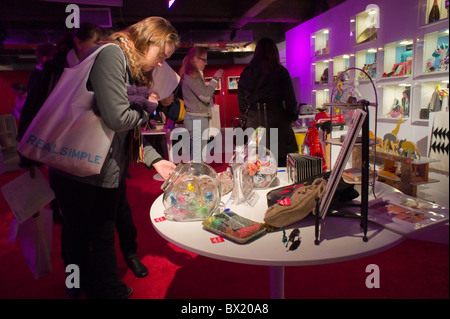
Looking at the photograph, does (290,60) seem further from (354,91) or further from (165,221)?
(165,221)

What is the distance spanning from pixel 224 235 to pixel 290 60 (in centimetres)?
692

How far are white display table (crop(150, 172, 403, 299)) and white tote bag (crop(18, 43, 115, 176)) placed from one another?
0.40m

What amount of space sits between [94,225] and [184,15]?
773 centimetres

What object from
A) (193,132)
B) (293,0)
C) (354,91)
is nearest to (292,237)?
(193,132)

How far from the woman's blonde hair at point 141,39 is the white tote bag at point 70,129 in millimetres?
165

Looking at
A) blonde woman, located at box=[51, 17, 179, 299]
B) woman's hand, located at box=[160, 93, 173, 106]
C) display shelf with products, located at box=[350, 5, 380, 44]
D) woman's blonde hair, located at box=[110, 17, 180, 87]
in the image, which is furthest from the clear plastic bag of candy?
display shelf with products, located at box=[350, 5, 380, 44]

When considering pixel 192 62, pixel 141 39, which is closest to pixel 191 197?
pixel 141 39

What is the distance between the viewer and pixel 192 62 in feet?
12.0

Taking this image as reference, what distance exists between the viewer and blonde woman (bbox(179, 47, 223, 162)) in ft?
12.1

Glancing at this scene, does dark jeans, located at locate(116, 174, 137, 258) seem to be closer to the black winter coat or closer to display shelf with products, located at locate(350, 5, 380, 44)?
the black winter coat

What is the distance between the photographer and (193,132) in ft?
12.8

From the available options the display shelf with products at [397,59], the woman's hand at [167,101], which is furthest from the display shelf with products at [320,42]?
the woman's hand at [167,101]

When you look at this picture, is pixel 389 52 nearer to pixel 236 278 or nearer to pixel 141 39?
pixel 236 278

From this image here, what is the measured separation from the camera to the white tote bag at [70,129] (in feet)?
4.08
